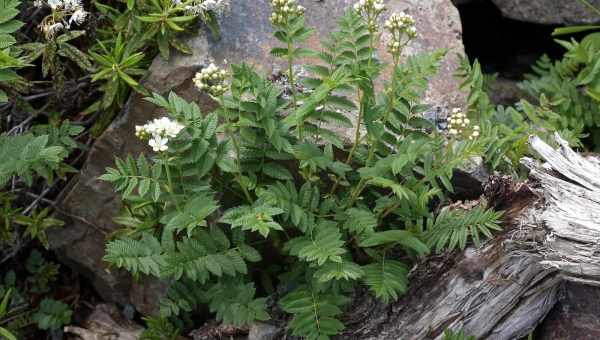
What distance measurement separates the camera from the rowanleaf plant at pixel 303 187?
129 inches

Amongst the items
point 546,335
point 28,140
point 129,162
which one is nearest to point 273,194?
point 129,162

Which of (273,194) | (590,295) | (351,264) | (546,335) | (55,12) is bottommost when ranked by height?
(546,335)

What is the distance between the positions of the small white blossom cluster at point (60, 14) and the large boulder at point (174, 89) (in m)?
0.50

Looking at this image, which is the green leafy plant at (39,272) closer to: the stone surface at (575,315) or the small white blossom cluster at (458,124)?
the small white blossom cluster at (458,124)

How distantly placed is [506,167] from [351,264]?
120 centimetres

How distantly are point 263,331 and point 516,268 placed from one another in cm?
132

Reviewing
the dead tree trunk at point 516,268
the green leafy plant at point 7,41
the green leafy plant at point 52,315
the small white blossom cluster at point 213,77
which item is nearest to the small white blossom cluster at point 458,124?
the dead tree trunk at point 516,268

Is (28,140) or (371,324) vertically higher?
(28,140)

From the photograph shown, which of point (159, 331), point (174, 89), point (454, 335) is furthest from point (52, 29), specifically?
point (454, 335)

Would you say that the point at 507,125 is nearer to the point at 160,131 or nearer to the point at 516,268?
the point at 516,268

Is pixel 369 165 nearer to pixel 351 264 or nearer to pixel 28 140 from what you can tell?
pixel 351 264

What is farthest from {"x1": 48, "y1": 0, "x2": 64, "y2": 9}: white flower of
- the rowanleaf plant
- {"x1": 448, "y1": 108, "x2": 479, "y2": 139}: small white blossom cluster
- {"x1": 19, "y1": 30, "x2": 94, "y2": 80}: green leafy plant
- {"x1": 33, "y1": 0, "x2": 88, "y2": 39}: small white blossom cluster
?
{"x1": 448, "y1": 108, "x2": 479, "y2": 139}: small white blossom cluster

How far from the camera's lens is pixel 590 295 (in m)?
3.53

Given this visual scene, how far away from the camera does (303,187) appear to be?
3.53 meters
